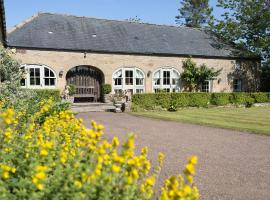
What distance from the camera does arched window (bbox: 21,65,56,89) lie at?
74.7 ft

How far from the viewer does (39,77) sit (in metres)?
23.2

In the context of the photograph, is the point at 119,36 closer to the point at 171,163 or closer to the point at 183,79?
the point at 183,79

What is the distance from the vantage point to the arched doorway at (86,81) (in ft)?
81.3

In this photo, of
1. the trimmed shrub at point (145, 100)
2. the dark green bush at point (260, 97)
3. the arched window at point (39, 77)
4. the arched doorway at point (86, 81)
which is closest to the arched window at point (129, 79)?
the arched doorway at point (86, 81)

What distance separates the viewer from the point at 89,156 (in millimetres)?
3434

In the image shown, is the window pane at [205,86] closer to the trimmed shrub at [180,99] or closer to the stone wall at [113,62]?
the stone wall at [113,62]

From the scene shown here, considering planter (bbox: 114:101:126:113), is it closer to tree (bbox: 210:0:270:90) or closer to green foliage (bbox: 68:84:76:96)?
green foliage (bbox: 68:84:76:96)

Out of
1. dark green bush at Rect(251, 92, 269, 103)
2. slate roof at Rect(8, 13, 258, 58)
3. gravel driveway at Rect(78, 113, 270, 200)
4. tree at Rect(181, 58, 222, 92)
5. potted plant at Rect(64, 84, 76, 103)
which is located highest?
slate roof at Rect(8, 13, 258, 58)

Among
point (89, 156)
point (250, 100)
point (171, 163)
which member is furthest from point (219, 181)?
point (250, 100)

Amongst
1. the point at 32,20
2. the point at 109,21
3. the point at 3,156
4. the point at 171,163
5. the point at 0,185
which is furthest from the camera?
the point at 109,21

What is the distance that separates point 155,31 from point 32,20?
11.0m

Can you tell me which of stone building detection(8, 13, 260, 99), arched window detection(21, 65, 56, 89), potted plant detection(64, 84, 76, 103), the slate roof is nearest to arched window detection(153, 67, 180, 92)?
stone building detection(8, 13, 260, 99)

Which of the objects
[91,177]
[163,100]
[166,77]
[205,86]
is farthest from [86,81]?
[91,177]

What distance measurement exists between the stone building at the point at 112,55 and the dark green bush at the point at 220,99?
3.81 m
